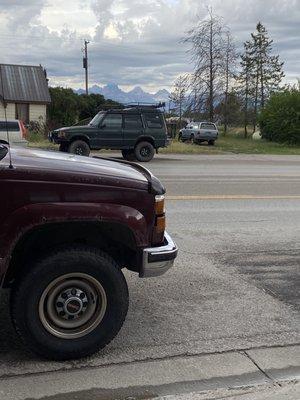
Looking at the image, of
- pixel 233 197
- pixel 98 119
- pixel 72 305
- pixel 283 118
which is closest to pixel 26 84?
pixel 283 118

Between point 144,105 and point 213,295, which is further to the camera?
point 144,105

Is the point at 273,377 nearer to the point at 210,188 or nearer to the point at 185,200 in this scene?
the point at 185,200

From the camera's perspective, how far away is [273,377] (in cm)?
381

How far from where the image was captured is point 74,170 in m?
3.86

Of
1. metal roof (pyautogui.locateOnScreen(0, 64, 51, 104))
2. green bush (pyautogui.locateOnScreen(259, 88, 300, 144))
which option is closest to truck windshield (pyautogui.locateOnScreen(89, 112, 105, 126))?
green bush (pyautogui.locateOnScreen(259, 88, 300, 144))

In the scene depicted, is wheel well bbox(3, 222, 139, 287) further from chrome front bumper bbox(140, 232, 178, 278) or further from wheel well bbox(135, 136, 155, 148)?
wheel well bbox(135, 136, 155, 148)

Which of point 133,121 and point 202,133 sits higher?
point 133,121

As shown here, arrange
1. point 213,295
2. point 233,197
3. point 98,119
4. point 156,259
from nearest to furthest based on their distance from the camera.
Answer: point 156,259 < point 213,295 < point 233,197 < point 98,119

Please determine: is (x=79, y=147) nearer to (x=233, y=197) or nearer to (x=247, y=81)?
(x=233, y=197)

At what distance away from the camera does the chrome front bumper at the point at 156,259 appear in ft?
13.4

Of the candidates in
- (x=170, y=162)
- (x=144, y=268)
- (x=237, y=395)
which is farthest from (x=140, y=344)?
(x=170, y=162)

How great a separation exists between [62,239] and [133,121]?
53.9ft

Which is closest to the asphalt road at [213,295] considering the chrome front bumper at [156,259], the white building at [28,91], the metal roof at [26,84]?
the chrome front bumper at [156,259]

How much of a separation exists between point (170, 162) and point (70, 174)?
56.4 ft
